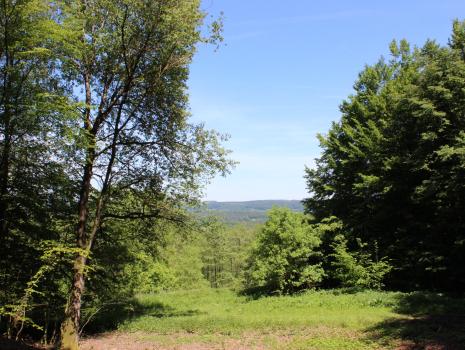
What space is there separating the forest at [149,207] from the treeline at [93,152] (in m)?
0.06

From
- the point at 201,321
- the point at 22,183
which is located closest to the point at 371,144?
the point at 201,321

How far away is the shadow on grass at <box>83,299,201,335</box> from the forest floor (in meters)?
0.12

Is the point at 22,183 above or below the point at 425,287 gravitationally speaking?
above

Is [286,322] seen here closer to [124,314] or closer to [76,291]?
[76,291]

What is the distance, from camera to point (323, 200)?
34156 mm

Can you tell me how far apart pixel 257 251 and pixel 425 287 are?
36.9 ft

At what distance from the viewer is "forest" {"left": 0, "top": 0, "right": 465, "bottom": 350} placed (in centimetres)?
1234

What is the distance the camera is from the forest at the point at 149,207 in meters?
12.3

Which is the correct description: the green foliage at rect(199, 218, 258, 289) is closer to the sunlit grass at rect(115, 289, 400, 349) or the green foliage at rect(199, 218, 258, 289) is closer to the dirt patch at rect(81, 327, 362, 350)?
the sunlit grass at rect(115, 289, 400, 349)

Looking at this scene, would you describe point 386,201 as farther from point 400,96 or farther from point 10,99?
point 10,99

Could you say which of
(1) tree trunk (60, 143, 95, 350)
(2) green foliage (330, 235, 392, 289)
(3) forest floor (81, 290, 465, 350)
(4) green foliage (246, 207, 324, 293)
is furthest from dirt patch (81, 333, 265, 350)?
(2) green foliage (330, 235, 392, 289)

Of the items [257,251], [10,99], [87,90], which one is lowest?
[257,251]

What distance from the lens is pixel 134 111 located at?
15.9m

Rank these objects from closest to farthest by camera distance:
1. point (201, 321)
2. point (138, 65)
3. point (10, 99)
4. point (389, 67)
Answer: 1. point (10, 99)
2. point (138, 65)
3. point (201, 321)
4. point (389, 67)
